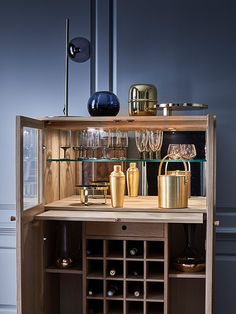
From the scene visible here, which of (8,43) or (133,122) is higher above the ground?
(8,43)

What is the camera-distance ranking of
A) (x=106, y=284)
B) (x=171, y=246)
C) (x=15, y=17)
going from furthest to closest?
1. (x=15, y=17)
2. (x=171, y=246)
3. (x=106, y=284)

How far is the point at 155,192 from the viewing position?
2.43 meters

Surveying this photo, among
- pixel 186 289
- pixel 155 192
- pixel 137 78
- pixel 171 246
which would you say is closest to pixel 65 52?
pixel 137 78

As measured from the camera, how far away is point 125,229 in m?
2.13

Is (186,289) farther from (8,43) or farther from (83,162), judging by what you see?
(8,43)

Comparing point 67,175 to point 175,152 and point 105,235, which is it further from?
point 175,152

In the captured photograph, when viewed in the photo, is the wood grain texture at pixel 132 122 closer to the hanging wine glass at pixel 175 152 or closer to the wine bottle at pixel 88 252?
the hanging wine glass at pixel 175 152

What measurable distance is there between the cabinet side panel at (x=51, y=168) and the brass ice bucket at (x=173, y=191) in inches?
20.3

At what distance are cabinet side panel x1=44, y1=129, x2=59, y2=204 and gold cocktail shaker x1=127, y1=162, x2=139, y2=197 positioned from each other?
345 mm

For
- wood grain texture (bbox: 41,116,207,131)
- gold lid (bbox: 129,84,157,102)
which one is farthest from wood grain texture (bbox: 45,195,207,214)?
gold lid (bbox: 129,84,157,102)

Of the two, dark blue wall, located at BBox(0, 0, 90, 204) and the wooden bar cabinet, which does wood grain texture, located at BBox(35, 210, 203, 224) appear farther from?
dark blue wall, located at BBox(0, 0, 90, 204)

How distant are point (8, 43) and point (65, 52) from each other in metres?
0.32

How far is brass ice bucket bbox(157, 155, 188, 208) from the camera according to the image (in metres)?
2.14

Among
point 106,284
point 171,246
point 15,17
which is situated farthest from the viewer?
point 15,17
